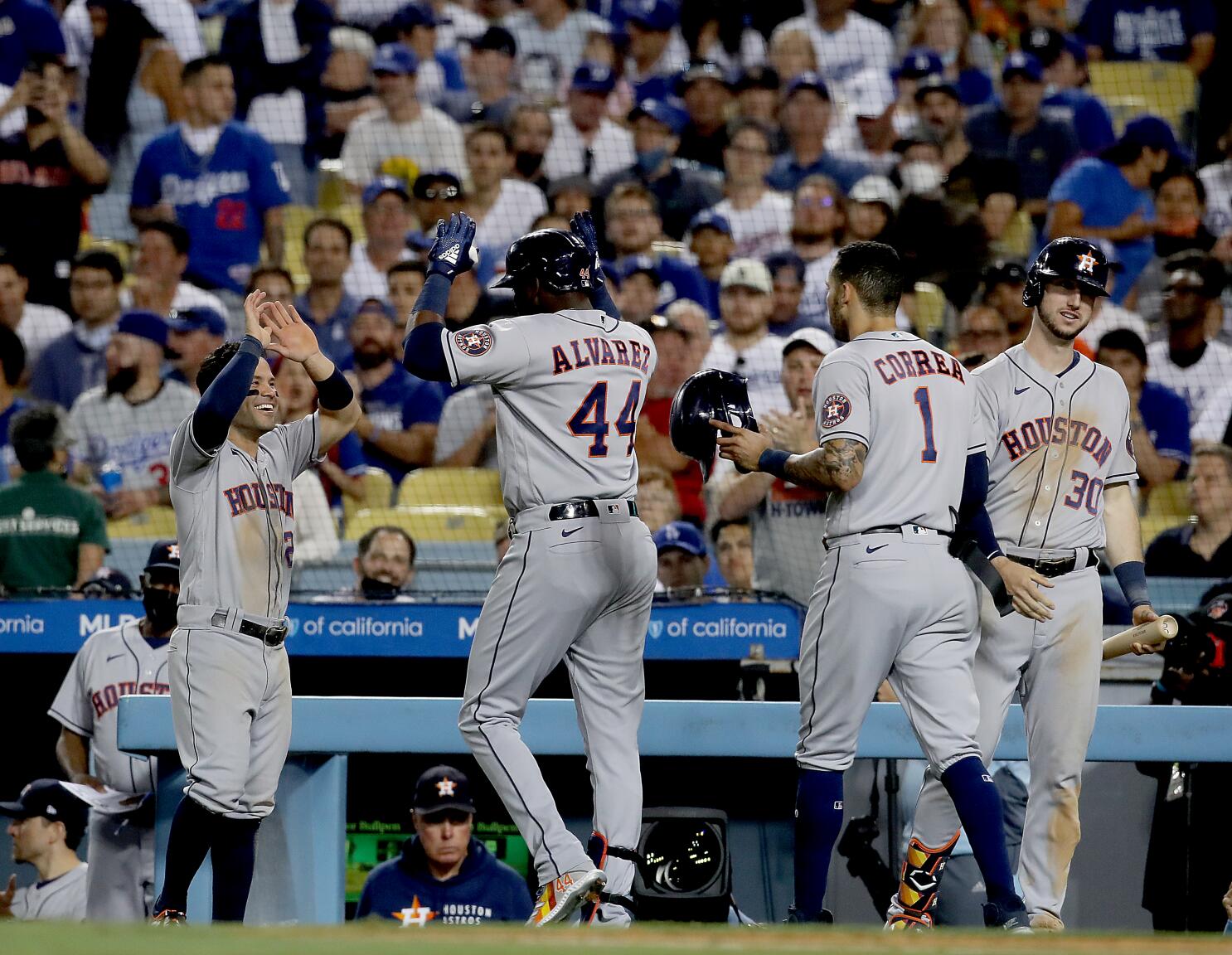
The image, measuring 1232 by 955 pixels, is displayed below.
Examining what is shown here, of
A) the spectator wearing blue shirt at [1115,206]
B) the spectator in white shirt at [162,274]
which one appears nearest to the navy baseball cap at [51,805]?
the spectator in white shirt at [162,274]

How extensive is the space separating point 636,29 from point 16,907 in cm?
709

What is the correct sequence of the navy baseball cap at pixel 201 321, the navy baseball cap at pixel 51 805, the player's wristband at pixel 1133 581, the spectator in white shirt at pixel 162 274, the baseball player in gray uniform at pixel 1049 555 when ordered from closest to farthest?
the baseball player in gray uniform at pixel 1049 555 → the player's wristband at pixel 1133 581 → the navy baseball cap at pixel 51 805 → the navy baseball cap at pixel 201 321 → the spectator in white shirt at pixel 162 274

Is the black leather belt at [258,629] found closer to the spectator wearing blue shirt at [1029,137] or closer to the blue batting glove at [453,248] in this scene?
the blue batting glove at [453,248]

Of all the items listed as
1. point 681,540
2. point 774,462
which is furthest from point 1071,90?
point 774,462

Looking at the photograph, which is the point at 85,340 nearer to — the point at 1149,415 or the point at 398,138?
the point at 398,138

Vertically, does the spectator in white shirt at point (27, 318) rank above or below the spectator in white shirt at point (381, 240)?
below

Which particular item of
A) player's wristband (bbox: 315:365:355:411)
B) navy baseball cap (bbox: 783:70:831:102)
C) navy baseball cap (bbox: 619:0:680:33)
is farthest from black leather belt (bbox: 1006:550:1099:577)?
navy baseball cap (bbox: 619:0:680:33)

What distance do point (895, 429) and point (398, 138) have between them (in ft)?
19.9

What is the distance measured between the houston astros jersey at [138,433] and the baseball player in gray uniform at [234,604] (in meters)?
2.96

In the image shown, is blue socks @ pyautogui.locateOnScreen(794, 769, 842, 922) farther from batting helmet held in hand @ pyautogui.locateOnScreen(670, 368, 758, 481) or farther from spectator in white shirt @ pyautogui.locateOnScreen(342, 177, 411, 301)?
spectator in white shirt @ pyautogui.locateOnScreen(342, 177, 411, 301)

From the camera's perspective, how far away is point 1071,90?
10000 mm

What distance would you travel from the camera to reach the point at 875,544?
4.11 metres

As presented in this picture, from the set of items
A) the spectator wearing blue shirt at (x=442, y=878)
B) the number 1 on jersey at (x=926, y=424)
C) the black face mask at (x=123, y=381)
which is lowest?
the spectator wearing blue shirt at (x=442, y=878)

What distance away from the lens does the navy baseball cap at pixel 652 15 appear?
35.4ft
